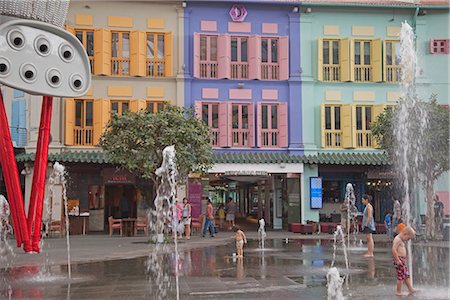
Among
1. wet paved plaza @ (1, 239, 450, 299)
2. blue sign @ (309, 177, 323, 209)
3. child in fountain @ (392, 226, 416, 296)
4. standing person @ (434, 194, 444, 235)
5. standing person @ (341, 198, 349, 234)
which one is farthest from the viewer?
blue sign @ (309, 177, 323, 209)

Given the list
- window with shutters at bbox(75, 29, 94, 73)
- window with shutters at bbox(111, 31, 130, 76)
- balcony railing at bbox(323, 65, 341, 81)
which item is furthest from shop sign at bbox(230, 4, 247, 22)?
window with shutters at bbox(75, 29, 94, 73)

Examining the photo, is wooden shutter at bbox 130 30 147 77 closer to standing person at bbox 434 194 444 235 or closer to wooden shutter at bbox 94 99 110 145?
wooden shutter at bbox 94 99 110 145

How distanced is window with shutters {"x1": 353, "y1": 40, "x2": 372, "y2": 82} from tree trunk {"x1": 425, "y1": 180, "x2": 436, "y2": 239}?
767cm

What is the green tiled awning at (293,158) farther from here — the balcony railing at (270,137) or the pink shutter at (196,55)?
the pink shutter at (196,55)

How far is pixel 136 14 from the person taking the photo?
→ 25859mm

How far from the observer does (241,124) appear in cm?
2605

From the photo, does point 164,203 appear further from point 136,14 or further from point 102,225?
point 136,14

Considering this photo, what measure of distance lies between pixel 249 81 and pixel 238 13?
3295 mm

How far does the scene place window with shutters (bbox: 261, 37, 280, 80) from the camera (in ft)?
86.6

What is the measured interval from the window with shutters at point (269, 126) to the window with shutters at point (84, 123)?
7.81 metres

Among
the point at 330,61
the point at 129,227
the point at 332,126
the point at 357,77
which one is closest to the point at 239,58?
the point at 330,61

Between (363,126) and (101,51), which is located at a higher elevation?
(101,51)

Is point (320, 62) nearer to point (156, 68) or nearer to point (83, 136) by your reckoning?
point (156, 68)

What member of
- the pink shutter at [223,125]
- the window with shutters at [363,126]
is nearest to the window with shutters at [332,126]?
the window with shutters at [363,126]
